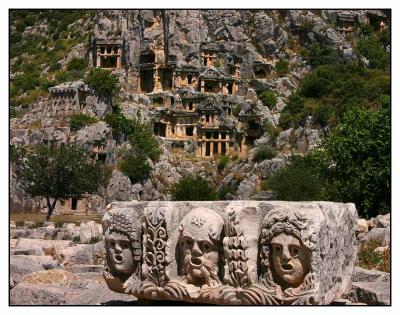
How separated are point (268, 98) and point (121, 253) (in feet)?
223

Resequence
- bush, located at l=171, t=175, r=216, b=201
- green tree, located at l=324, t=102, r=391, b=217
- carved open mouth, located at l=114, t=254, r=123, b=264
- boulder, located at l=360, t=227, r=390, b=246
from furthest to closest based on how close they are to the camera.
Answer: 1. bush, located at l=171, t=175, r=216, b=201
2. green tree, located at l=324, t=102, r=391, b=217
3. boulder, located at l=360, t=227, r=390, b=246
4. carved open mouth, located at l=114, t=254, r=123, b=264

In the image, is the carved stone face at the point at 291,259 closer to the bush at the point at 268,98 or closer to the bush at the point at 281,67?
the bush at the point at 268,98

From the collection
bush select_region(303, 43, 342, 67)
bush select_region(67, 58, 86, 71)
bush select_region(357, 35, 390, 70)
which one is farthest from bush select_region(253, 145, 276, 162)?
bush select_region(67, 58, 86, 71)

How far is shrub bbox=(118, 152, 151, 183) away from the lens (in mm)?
67000

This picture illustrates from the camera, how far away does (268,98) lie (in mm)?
77938

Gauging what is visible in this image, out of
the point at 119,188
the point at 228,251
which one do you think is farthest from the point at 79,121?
the point at 228,251

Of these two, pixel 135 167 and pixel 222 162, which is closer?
pixel 135 167

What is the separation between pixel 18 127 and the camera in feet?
234

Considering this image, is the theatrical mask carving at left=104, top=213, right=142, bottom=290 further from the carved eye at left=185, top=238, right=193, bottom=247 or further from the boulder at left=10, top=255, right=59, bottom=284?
the boulder at left=10, top=255, right=59, bottom=284

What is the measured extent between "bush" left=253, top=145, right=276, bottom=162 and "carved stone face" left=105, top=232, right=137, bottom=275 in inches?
2296

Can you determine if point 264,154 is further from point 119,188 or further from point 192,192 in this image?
point 192,192

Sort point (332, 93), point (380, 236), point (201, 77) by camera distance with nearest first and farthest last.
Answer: point (380, 236) < point (332, 93) < point (201, 77)

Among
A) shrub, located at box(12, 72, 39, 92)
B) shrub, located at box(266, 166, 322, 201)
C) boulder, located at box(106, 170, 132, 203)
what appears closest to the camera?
shrub, located at box(266, 166, 322, 201)

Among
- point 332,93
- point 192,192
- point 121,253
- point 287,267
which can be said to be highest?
point 332,93
